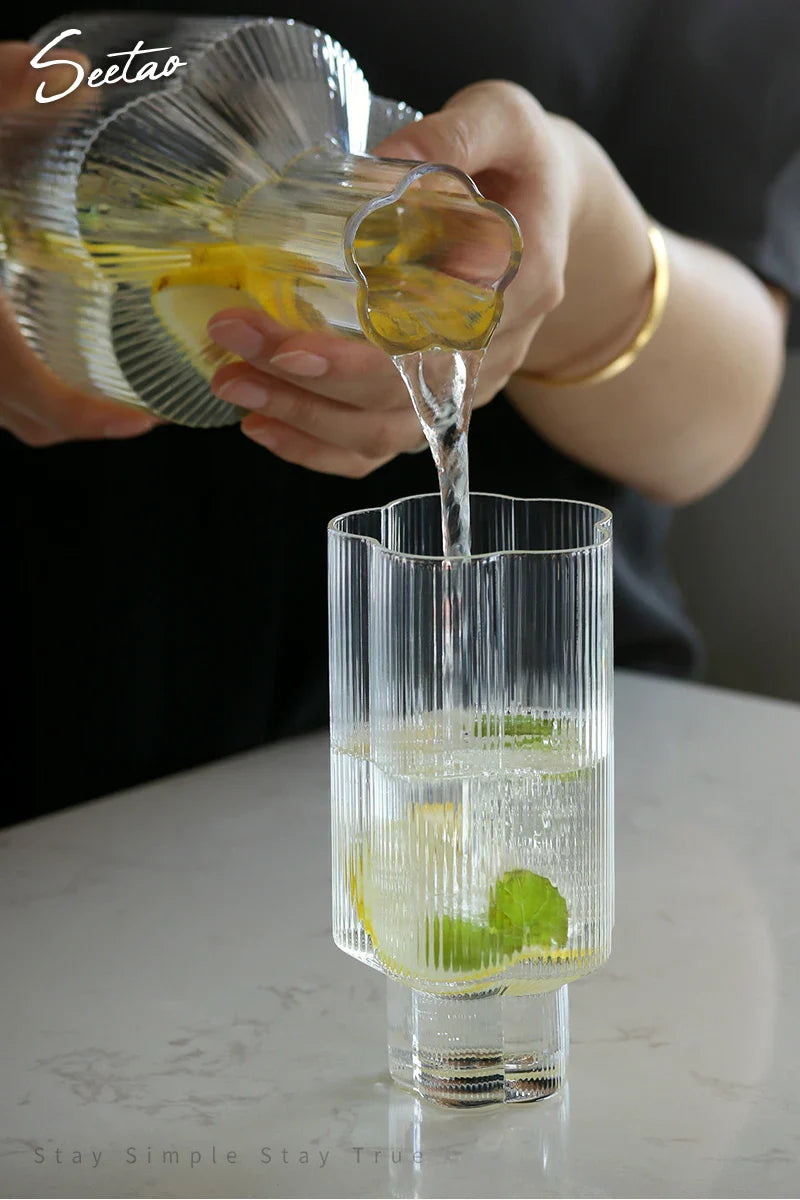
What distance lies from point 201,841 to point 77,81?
1.36ft

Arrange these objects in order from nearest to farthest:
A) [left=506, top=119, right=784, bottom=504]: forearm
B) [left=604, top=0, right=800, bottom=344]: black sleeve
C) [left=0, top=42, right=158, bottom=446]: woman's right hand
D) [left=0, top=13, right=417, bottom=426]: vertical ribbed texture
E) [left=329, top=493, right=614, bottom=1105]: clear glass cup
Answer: [left=329, top=493, right=614, bottom=1105]: clear glass cup < [left=0, top=13, right=417, bottom=426]: vertical ribbed texture < [left=0, top=42, right=158, bottom=446]: woman's right hand < [left=506, top=119, right=784, bottom=504]: forearm < [left=604, top=0, right=800, bottom=344]: black sleeve

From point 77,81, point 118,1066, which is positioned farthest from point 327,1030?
point 77,81

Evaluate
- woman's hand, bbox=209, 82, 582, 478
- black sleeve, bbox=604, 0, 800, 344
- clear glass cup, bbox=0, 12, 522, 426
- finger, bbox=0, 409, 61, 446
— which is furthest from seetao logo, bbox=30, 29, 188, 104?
black sleeve, bbox=604, 0, 800, 344

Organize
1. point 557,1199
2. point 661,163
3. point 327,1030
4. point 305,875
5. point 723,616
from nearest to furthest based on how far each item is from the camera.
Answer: point 557,1199 < point 327,1030 < point 305,875 < point 661,163 < point 723,616

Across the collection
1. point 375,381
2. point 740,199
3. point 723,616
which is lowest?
point 723,616

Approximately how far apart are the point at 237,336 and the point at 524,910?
0.92ft

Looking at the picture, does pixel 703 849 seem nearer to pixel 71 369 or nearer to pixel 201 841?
pixel 201 841

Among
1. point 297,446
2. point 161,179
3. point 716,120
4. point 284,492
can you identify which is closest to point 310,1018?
point 297,446

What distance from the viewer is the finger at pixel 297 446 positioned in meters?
0.72

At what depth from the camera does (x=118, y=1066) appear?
612 millimetres

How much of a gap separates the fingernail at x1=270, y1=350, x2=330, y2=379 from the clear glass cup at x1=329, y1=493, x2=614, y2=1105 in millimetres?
107

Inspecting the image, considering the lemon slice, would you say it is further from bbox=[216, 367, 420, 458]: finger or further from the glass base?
the glass base

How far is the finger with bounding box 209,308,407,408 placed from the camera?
0.65m

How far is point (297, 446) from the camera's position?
2.39 ft
